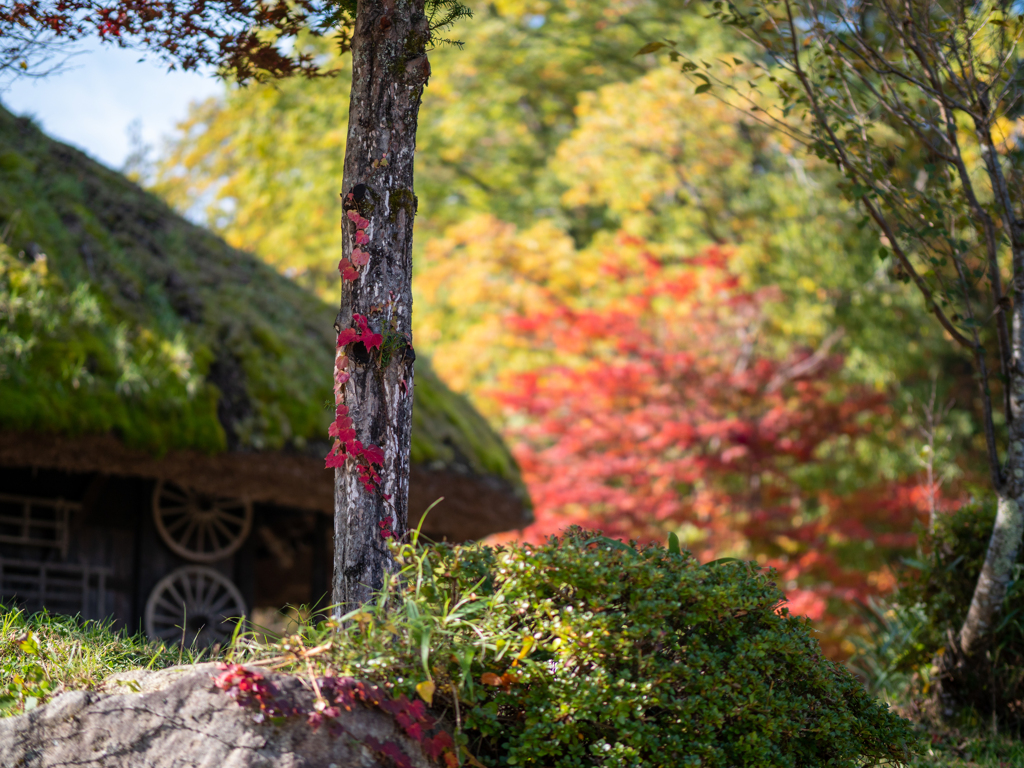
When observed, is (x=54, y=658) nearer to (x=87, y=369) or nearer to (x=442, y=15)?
(x=442, y=15)

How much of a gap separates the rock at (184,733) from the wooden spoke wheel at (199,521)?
14.7 feet

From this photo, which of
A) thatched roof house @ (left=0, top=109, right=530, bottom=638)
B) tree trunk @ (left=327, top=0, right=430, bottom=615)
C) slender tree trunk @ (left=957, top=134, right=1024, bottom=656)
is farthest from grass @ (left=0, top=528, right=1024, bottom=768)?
slender tree trunk @ (left=957, top=134, right=1024, bottom=656)

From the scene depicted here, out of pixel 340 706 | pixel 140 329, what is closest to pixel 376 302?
pixel 340 706

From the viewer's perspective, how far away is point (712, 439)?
10.7 meters

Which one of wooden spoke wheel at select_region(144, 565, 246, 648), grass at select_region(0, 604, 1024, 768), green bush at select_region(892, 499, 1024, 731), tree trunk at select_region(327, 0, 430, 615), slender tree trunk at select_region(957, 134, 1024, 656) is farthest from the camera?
wooden spoke wheel at select_region(144, 565, 246, 648)

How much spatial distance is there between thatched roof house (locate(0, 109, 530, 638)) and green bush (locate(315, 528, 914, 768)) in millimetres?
2996

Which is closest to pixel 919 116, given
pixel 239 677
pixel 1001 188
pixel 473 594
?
pixel 1001 188

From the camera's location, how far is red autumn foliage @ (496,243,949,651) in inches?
408

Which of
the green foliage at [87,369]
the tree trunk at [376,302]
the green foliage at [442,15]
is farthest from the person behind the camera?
the green foliage at [87,369]

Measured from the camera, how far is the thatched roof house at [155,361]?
5617 mm

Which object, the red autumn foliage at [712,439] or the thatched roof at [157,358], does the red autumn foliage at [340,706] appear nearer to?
the thatched roof at [157,358]

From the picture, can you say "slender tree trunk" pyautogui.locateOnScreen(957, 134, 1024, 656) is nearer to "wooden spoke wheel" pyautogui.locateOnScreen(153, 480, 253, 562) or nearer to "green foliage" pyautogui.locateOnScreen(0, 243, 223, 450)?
"green foliage" pyautogui.locateOnScreen(0, 243, 223, 450)

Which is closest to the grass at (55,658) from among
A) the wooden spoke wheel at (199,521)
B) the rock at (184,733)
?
the rock at (184,733)

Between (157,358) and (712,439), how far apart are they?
21.7ft
